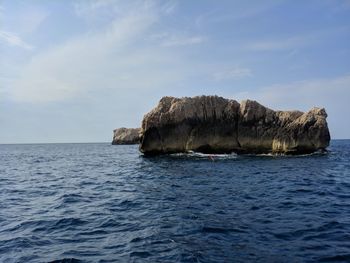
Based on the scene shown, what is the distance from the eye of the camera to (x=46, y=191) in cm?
2356

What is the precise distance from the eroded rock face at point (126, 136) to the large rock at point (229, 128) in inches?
3517

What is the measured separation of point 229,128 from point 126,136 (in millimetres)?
97589

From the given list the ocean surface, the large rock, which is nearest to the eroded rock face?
the large rock

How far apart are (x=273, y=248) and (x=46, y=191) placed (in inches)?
639

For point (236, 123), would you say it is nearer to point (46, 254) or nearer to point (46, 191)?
point (46, 191)

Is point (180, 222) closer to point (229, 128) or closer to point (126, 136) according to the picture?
point (229, 128)

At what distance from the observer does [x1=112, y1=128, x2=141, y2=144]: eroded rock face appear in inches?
5714

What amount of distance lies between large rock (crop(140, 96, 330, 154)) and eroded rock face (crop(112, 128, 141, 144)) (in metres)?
89.3

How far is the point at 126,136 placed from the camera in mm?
147750

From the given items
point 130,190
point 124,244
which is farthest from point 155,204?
point 124,244

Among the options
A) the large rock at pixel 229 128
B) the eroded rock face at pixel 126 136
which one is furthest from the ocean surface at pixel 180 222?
the eroded rock face at pixel 126 136

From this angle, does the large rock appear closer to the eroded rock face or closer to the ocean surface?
the ocean surface

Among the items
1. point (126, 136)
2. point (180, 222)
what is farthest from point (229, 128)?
point (126, 136)

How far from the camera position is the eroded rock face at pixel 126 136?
5714 inches
